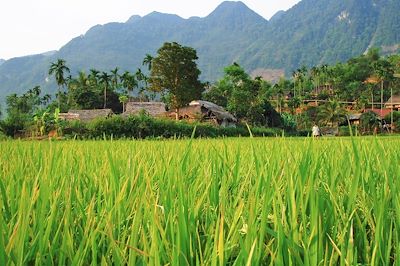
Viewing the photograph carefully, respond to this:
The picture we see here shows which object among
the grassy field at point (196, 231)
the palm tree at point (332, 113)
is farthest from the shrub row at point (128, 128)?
the palm tree at point (332, 113)

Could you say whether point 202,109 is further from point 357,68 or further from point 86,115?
point 357,68

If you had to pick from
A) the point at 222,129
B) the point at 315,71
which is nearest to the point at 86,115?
the point at 222,129

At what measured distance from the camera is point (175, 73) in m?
49.4

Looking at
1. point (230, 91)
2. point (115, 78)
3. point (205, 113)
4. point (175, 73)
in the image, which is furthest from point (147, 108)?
point (115, 78)

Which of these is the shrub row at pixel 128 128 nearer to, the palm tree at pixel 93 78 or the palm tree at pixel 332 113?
the palm tree at pixel 332 113

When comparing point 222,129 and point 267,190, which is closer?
point 267,190

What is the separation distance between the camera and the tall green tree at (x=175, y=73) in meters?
48.7

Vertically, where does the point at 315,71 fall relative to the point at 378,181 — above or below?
above

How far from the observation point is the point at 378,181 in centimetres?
157

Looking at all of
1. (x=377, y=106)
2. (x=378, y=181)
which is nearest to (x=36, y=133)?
(x=378, y=181)

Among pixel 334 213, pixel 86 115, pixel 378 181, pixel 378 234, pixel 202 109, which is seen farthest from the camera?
pixel 86 115

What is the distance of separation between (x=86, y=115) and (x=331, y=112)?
116 ft

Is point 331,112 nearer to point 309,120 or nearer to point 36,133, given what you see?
point 309,120

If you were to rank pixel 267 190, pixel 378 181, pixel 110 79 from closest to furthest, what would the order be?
pixel 267 190 < pixel 378 181 < pixel 110 79
